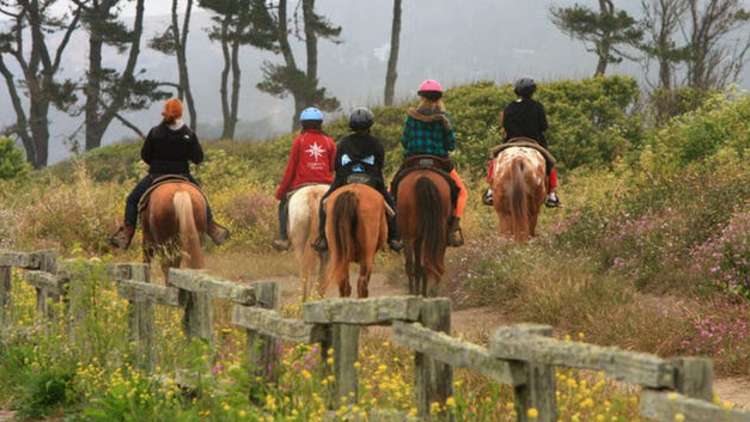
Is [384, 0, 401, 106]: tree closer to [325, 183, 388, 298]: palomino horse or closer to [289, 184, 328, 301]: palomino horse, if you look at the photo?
[289, 184, 328, 301]: palomino horse

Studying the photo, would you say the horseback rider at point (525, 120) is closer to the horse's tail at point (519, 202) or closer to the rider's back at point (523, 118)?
the rider's back at point (523, 118)

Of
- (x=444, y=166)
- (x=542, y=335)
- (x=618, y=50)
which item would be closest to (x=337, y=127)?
(x=618, y=50)

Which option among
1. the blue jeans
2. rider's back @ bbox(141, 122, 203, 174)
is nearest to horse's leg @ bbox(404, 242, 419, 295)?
the blue jeans

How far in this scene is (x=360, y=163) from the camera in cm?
1352

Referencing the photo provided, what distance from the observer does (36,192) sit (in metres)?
25.9

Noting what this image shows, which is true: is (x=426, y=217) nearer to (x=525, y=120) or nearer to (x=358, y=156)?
(x=358, y=156)

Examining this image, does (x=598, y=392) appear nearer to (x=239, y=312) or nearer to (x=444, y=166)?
(x=239, y=312)

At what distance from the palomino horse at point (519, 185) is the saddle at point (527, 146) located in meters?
0.14

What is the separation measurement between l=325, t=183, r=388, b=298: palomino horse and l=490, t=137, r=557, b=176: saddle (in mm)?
3781

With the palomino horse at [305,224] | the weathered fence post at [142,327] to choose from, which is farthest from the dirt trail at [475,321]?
the weathered fence post at [142,327]

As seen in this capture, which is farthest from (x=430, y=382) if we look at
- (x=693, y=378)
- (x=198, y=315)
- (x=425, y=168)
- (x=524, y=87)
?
(x=524, y=87)

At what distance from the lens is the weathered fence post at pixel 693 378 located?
483cm

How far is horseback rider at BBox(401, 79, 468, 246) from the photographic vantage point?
14.5 m

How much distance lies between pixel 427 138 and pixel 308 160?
160 centimetres
